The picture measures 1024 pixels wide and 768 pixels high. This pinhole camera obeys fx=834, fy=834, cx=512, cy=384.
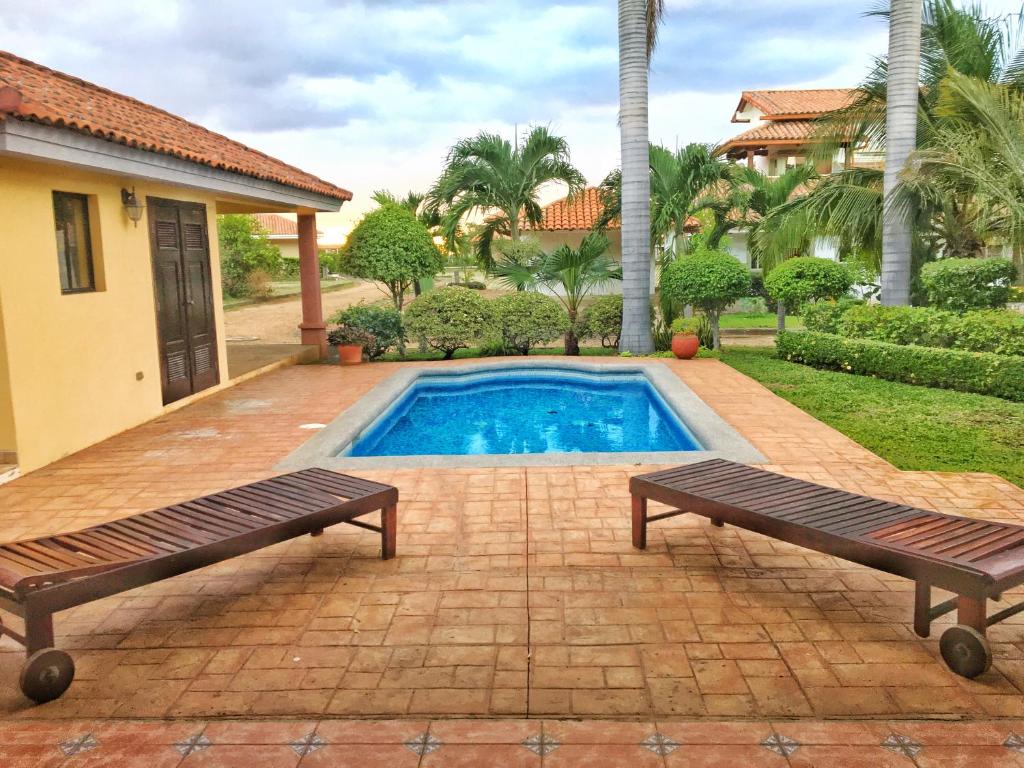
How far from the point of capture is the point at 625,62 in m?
14.8

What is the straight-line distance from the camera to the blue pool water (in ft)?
30.5

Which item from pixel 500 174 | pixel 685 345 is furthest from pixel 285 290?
pixel 685 345

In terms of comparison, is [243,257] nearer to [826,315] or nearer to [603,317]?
[603,317]

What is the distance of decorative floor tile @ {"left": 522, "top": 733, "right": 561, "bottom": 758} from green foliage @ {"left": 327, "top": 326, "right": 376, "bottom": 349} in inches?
484

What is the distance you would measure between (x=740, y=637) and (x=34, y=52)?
2909 centimetres

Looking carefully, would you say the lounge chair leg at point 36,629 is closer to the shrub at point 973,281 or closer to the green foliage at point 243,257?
the shrub at point 973,281

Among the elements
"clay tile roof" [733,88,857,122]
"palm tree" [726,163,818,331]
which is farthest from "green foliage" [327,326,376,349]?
"clay tile roof" [733,88,857,122]

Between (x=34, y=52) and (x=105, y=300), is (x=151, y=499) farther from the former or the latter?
(x=34, y=52)

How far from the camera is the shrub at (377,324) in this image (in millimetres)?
15344

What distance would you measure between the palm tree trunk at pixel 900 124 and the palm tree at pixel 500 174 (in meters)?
7.14

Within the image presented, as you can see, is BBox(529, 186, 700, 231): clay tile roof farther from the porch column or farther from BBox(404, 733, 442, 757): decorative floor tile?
BBox(404, 733, 442, 757): decorative floor tile

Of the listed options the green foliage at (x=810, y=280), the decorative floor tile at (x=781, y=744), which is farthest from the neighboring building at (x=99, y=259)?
the green foliage at (x=810, y=280)

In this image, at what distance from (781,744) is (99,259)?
8.54 meters

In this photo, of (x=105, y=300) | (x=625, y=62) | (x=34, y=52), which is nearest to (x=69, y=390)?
(x=105, y=300)
